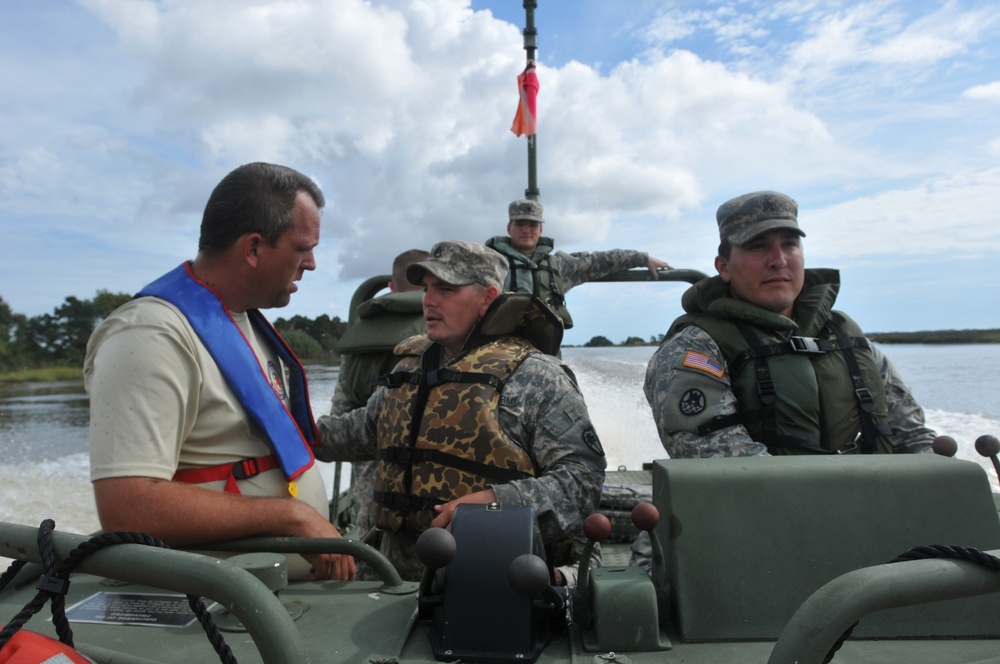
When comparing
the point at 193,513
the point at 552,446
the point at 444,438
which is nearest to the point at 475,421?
the point at 444,438

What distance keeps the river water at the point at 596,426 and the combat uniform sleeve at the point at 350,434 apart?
5126mm

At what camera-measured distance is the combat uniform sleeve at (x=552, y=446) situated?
2389 millimetres

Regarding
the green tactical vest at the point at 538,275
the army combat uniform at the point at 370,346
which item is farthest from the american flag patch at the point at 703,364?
the green tactical vest at the point at 538,275

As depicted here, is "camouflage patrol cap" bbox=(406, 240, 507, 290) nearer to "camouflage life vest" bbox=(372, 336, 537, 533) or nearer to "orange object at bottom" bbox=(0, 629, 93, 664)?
"camouflage life vest" bbox=(372, 336, 537, 533)

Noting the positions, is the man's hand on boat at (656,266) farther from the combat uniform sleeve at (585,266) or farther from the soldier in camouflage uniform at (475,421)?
the soldier in camouflage uniform at (475,421)

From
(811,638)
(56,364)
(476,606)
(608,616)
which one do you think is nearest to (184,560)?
(476,606)

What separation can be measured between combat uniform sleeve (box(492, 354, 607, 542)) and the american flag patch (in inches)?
15.4

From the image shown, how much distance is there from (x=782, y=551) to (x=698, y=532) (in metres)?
0.18

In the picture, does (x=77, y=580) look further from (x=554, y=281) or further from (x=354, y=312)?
(x=554, y=281)

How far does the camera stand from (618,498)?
11.7 feet

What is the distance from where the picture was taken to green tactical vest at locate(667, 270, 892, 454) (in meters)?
2.57

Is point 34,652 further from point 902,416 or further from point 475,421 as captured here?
point 902,416

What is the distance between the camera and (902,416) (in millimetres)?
2838

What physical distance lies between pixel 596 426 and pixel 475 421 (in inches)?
303
